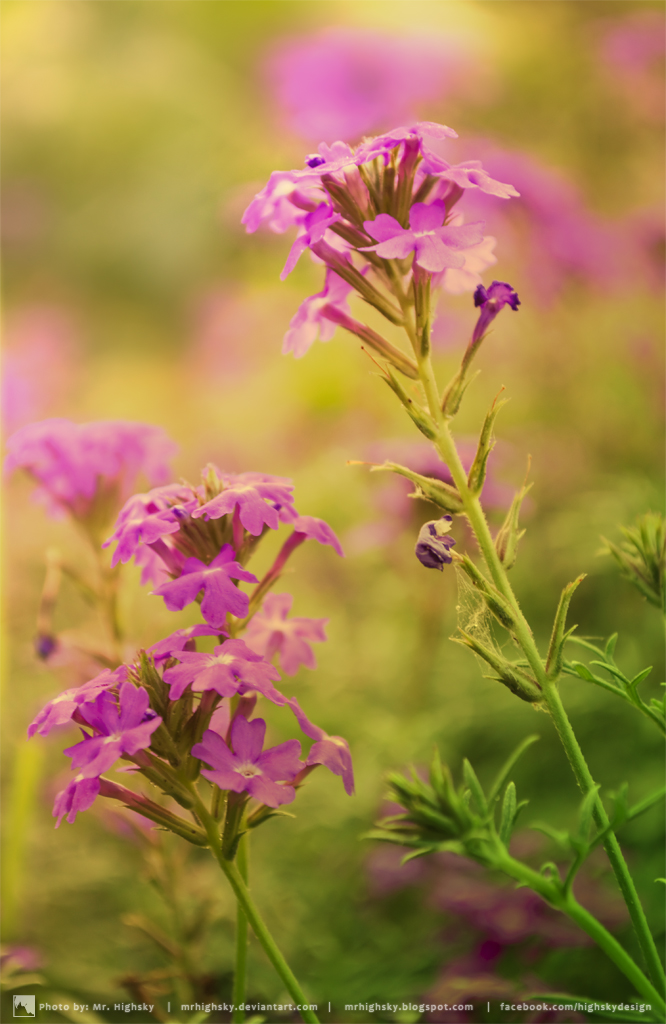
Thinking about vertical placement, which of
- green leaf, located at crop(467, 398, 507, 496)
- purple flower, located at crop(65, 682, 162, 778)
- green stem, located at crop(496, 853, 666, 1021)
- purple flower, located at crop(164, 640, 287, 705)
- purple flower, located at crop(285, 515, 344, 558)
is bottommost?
green stem, located at crop(496, 853, 666, 1021)

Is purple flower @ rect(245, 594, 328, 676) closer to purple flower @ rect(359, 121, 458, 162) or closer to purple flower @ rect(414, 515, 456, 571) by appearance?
purple flower @ rect(414, 515, 456, 571)

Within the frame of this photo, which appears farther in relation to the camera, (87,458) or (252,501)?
(87,458)

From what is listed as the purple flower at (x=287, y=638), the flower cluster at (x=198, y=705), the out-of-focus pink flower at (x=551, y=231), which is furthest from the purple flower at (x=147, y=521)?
the out-of-focus pink flower at (x=551, y=231)

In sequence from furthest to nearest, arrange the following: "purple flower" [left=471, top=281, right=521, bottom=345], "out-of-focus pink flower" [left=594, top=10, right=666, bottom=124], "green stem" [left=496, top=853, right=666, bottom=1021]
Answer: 1. "out-of-focus pink flower" [left=594, top=10, right=666, bottom=124]
2. "purple flower" [left=471, top=281, right=521, bottom=345]
3. "green stem" [left=496, top=853, right=666, bottom=1021]

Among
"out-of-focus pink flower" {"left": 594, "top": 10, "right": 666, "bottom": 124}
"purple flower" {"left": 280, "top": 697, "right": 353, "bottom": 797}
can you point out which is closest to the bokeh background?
"out-of-focus pink flower" {"left": 594, "top": 10, "right": 666, "bottom": 124}

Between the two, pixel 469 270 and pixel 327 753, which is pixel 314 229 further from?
pixel 327 753

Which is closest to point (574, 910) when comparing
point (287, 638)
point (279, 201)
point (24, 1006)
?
point (287, 638)
